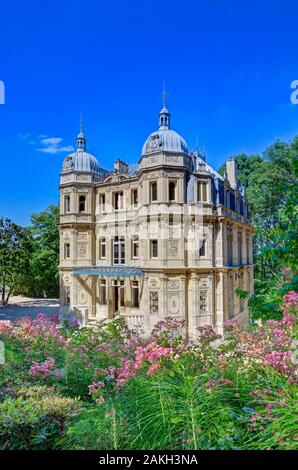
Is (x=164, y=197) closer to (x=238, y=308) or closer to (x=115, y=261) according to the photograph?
(x=115, y=261)

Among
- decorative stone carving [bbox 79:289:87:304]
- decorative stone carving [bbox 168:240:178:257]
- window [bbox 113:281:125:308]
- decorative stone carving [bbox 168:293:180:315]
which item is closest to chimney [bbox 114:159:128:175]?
decorative stone carving [bbox 168:240:178:257]

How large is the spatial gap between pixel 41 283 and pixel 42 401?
87.0ft

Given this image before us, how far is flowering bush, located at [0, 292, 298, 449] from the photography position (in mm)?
2395

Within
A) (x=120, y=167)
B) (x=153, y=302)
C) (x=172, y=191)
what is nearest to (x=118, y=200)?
(x=120, y=167)

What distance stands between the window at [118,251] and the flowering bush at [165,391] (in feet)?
42.6

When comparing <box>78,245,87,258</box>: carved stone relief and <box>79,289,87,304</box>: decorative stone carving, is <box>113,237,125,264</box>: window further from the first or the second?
<box>79,289,87,304</box>: decorative stone carving

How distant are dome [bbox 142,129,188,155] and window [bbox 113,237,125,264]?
18.3 feet

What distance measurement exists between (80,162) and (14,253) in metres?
12.0

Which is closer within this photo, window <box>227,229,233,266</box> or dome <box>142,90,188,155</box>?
dome <box>142,90,188,155</box>

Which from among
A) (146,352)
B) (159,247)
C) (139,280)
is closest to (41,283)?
(139,280)

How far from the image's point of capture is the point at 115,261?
1764cm

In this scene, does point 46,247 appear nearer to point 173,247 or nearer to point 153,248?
point 153,248

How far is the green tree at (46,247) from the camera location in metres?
25.3

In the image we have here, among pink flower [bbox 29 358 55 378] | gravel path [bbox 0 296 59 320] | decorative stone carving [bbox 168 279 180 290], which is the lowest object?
gravel path [bbox 0 296 59 320]
